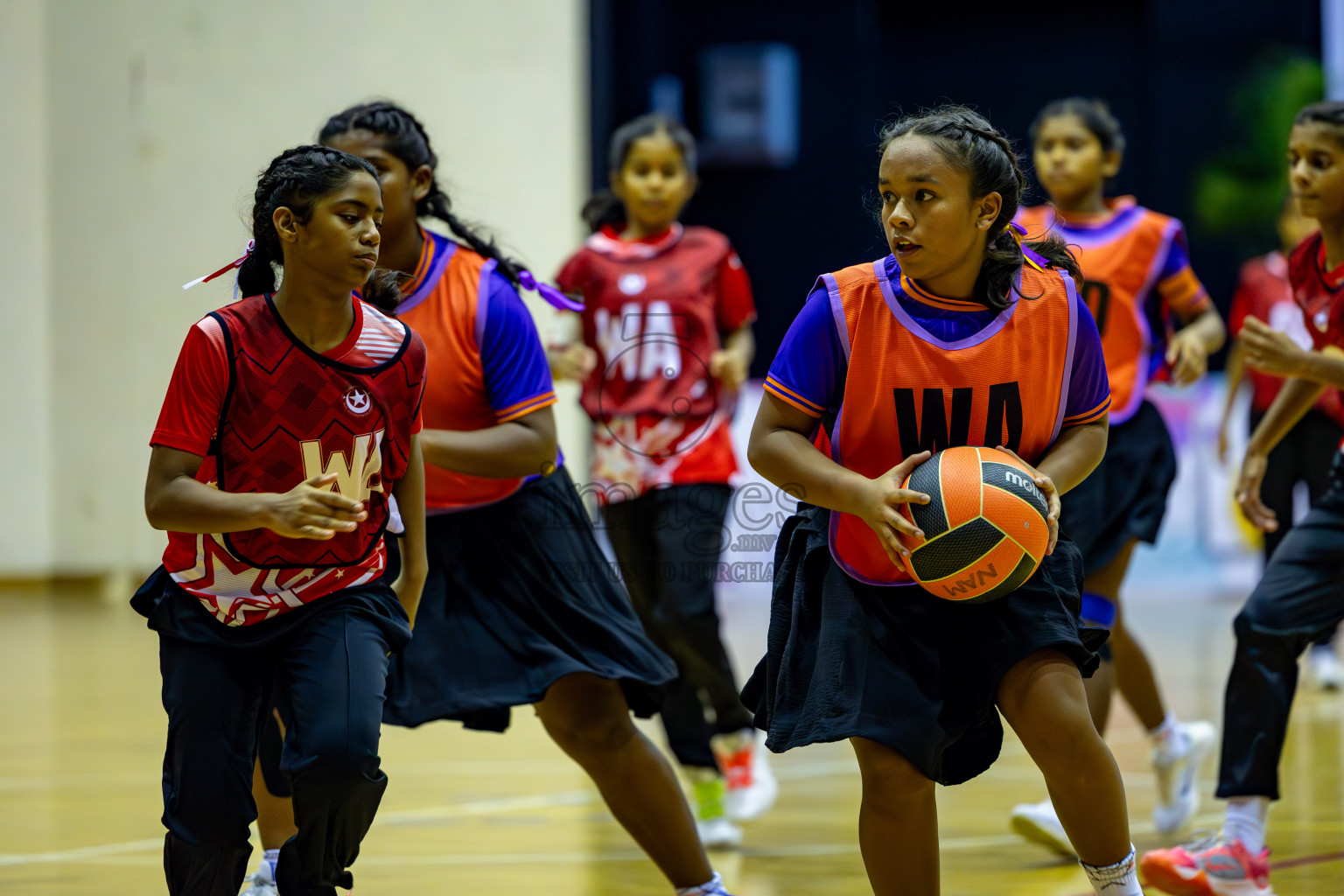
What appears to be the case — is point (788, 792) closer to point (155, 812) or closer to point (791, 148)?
point (155, 812)

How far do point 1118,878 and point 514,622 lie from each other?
Result: 1.29 m

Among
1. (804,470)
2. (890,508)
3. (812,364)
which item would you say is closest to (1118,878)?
(890,508)

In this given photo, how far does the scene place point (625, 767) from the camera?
3.12 metres

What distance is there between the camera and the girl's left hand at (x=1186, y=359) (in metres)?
4.02

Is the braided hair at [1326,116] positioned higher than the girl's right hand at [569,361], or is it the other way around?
the braided hair at [1326,116]

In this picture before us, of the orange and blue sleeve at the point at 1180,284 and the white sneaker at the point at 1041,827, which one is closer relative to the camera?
the white sneaker at the point at 1041,827

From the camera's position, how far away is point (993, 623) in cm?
255

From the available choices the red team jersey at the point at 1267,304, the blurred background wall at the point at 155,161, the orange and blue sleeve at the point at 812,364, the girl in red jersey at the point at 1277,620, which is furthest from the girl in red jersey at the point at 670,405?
the blurred background wall at the point at 155,161

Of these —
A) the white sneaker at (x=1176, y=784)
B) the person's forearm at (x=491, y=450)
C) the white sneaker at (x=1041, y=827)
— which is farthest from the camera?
the white sneaker at (x=1176, y=784)

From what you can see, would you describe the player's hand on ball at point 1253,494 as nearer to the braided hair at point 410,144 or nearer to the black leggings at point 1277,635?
the black leggings at point 1277,635

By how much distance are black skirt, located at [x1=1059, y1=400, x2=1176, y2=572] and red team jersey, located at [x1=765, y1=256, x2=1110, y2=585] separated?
133 cm

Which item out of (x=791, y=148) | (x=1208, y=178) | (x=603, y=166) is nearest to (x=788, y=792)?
(x=603, y=166)

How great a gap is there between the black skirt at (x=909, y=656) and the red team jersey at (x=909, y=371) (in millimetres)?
72

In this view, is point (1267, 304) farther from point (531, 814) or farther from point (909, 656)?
point (909, 656)
